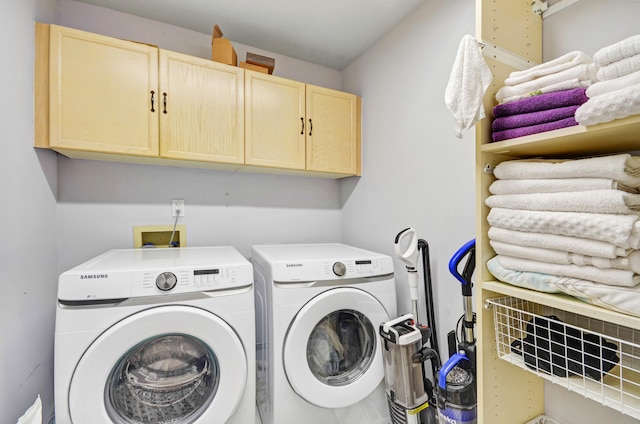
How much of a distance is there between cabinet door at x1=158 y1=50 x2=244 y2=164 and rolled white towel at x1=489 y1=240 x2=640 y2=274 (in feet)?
4.81

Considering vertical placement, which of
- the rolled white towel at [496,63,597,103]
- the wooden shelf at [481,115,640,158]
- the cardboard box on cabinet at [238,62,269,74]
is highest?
the cardboard box on cabinet at [238,62,269,74]

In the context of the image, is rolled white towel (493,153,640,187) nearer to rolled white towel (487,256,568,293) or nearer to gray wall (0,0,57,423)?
rolled white towel (487,256,568,293)

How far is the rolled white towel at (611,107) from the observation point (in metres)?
0.62

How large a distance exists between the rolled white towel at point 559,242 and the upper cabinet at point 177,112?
53.1 inches

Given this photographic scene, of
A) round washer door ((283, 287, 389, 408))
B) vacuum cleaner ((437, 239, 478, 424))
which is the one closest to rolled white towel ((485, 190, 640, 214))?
vacuum cleaner ((437, 239, 478, 424))

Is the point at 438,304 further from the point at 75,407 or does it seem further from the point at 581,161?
the point at 75,407

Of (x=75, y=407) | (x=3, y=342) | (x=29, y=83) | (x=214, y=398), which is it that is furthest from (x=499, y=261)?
(x=29, y=83)

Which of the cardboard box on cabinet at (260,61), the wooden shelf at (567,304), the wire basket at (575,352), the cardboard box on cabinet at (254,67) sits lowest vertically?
the wire basket at (575,352)

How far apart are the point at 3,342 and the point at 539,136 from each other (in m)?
1.93

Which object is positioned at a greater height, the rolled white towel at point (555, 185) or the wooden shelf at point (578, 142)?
the wooden shelf at point (578, 142)

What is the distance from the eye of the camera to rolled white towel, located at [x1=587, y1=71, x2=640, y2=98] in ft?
2.08

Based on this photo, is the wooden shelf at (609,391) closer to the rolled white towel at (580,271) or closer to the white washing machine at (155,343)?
the rolled white towel at (580,271)

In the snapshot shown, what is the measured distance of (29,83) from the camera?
134 cm

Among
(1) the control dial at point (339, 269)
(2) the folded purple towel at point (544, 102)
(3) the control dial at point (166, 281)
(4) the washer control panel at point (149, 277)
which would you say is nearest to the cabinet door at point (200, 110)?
(4) the washer control panel at point (149, 277)
